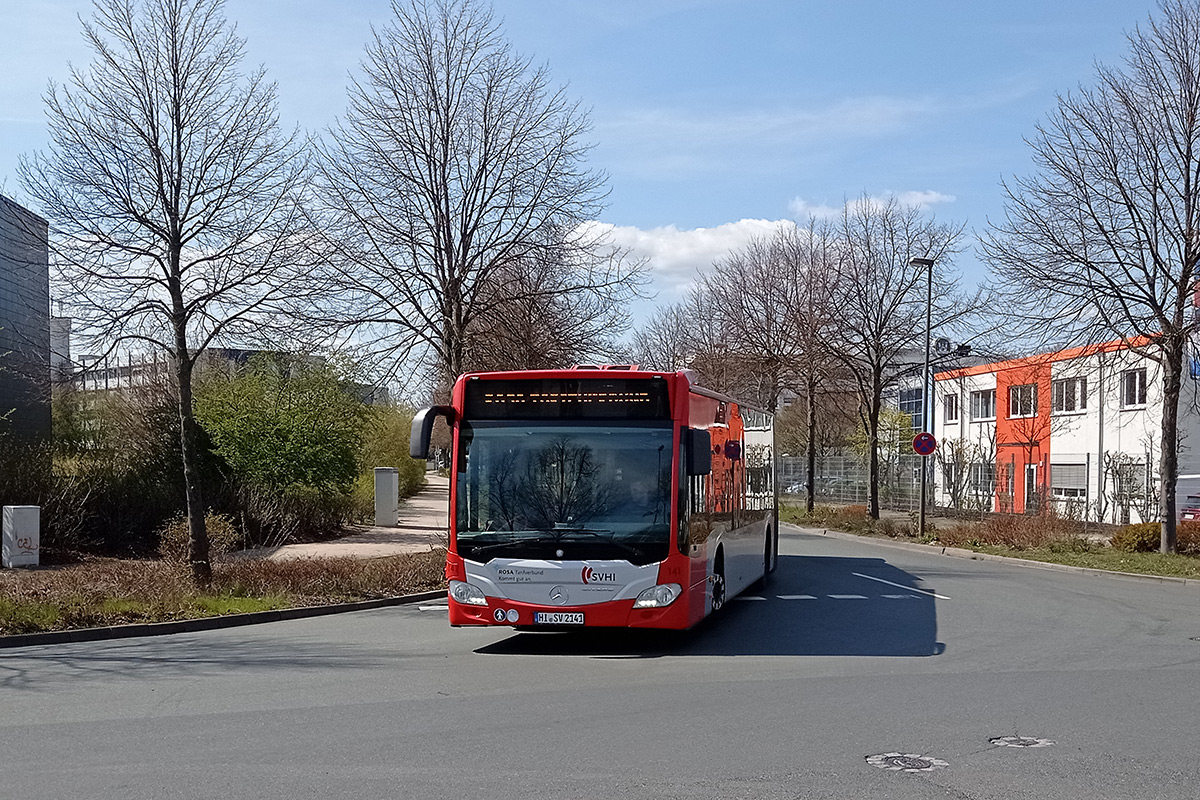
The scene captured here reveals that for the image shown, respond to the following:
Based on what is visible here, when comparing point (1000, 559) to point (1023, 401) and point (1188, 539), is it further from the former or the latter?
point (1023, 401)

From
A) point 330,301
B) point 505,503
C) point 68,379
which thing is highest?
point 330,301

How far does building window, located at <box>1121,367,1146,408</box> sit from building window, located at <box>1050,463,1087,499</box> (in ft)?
12.3

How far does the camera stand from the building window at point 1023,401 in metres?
48.8

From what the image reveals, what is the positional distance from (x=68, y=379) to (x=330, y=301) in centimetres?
508

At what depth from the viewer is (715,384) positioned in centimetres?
4156

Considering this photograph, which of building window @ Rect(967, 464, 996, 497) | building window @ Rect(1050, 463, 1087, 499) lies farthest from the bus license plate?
building window @ Rect(1050, 463, 1087, 499)

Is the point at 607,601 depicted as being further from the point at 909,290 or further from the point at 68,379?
the point at 909,290

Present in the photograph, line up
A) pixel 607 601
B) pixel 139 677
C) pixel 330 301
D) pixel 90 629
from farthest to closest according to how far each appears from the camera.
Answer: pixel 330 301
pixel 90 629
pixel 607 601
pixel 139 677

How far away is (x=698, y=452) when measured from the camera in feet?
39.3

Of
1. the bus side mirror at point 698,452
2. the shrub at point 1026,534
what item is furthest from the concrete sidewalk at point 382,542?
the shrub at point 1026,534

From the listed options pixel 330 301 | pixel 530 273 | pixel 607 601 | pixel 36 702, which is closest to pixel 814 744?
pixel 607 601

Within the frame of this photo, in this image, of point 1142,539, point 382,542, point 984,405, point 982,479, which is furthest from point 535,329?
point 984,405

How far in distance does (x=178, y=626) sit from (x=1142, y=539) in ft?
64.7

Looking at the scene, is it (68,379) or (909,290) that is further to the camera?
(909,290)
